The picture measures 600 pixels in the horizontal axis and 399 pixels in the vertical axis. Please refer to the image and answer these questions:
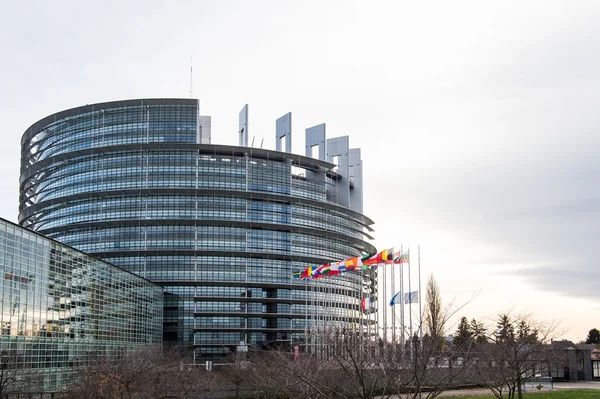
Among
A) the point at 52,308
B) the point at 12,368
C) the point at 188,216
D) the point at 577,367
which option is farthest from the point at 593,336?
the point at 12,368

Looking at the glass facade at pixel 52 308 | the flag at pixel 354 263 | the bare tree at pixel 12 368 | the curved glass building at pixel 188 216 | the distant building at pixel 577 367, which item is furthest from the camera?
the curved glass building at pixel 188 216

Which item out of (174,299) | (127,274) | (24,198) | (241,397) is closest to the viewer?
(241,397)

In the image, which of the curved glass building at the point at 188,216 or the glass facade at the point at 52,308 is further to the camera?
the curved glass building at the point at 188,216

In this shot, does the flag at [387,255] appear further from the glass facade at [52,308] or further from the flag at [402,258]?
the glass facade at [52,308]

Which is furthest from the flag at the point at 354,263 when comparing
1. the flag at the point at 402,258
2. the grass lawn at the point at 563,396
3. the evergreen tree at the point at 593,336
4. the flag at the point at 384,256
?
the evergreen tree at the point at 593,336

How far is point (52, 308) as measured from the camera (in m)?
65.6

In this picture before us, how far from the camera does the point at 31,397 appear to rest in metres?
52.1

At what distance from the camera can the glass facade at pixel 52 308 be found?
56.5 m

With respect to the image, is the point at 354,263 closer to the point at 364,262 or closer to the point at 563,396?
the point at 364,262

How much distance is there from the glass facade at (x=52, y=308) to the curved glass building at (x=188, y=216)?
30878mm

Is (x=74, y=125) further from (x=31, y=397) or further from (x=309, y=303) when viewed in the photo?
(x=31, y=397)

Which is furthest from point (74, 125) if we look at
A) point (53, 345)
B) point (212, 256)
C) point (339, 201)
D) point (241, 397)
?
point (241, 397)

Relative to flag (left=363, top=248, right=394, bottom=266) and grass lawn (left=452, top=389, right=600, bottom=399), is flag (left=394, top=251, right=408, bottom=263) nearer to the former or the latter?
flag (left=363, top=248, right=394, bottom=266)

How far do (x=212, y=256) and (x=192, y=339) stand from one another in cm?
1544
